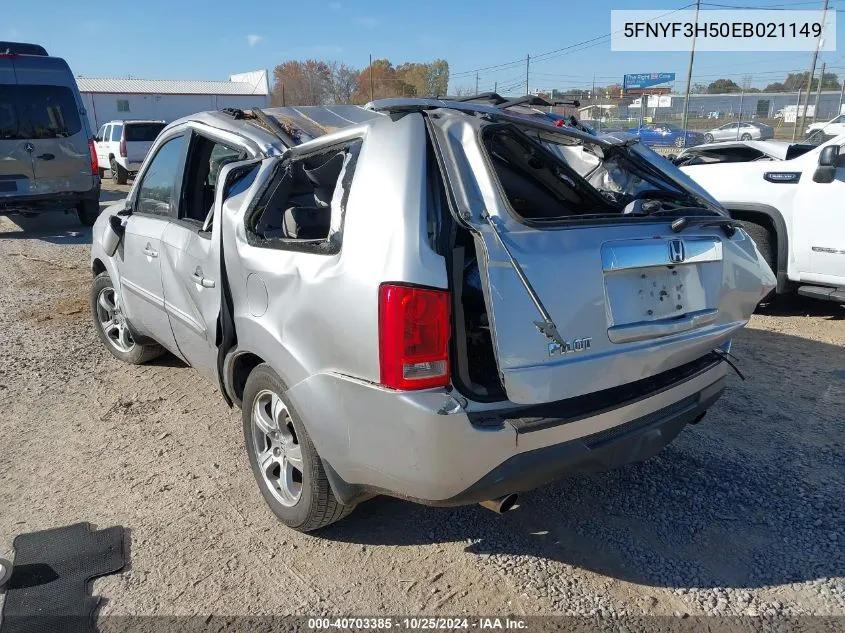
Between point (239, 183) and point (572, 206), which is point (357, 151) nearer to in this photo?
point (239, 183)

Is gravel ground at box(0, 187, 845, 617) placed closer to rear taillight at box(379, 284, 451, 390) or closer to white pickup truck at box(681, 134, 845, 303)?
rear taillight at box(379, 284, 451, 390)

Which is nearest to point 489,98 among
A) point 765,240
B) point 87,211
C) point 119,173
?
point 765,240

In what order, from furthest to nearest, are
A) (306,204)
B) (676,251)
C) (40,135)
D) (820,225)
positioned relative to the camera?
(40,135) < (820,225) < (306,204) < (676,251)

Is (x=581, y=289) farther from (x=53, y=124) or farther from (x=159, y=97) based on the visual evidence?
(x=159, y=97)

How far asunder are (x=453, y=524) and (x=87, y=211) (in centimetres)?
1104

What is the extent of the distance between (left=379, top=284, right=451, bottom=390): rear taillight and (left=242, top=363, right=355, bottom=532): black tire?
0.63 m

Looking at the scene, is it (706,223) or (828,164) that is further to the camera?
(828,164)

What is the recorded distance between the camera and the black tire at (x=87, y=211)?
38.2 ft

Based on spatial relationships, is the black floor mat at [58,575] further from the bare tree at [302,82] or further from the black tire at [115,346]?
the bare tree at [302,82]

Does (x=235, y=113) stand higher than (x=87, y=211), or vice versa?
(x=235, y=113)

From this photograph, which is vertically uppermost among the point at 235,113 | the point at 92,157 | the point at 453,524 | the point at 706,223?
Answer: the point at 235,113

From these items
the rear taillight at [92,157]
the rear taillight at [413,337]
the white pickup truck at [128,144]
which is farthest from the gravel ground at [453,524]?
the white pickup truck at [128,144]

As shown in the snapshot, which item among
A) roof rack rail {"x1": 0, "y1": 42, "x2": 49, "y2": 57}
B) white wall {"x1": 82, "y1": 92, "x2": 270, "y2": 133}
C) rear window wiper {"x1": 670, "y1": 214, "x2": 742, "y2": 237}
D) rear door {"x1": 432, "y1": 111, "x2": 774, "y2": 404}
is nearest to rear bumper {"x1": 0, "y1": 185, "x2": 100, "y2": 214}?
roof rack rail {"x1": 0, "y1": 42, "x2": 49, "y2": 57}

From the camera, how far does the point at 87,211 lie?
38.9 feet
